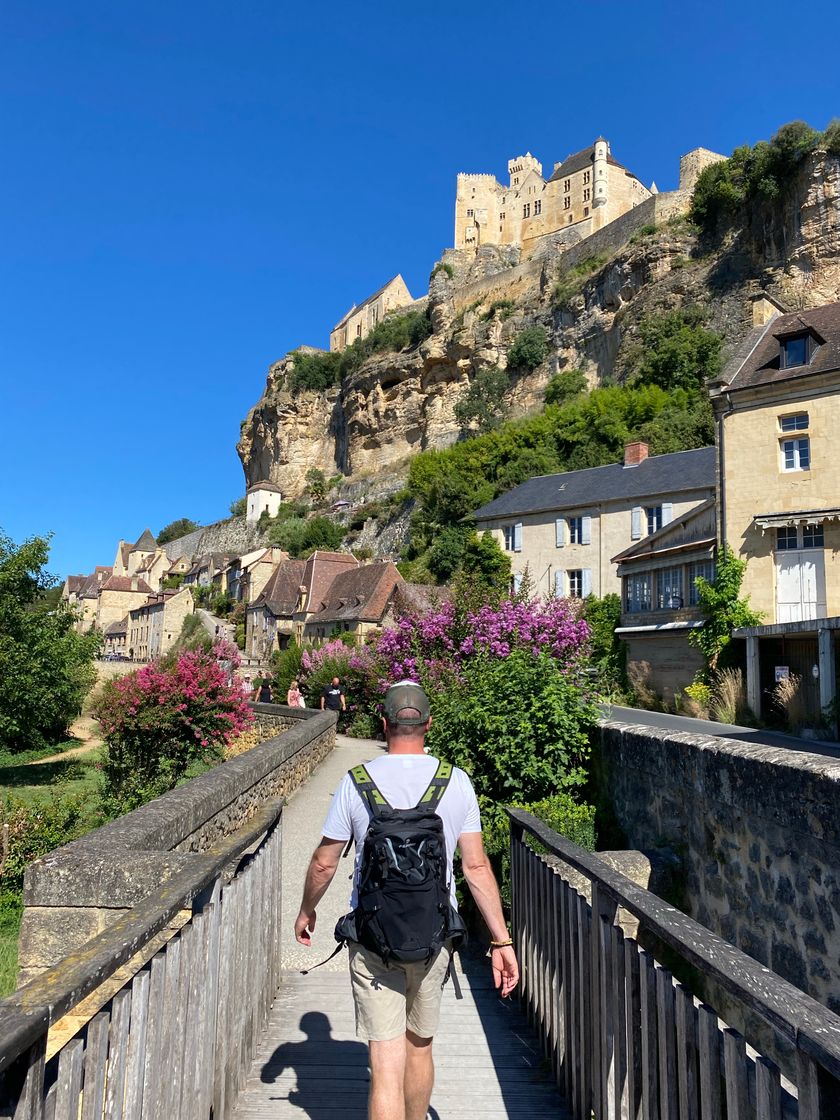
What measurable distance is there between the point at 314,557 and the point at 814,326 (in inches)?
1324

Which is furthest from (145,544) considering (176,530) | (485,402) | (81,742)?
(81,742)

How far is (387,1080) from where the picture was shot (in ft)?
10.0

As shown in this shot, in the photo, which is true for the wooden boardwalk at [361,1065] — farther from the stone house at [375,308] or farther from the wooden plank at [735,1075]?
the stone house at [375,308]

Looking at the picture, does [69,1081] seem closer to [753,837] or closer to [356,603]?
[753,837]

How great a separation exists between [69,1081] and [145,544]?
108205mm

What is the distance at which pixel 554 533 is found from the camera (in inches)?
1414

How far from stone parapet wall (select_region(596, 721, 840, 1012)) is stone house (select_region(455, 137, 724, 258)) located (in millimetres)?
71957

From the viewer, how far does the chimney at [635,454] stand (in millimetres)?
35844

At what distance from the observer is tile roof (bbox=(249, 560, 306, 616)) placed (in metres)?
49.8

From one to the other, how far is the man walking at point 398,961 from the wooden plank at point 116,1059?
105 cm

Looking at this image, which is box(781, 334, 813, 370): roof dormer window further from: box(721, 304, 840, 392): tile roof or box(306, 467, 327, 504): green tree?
box(306, 467, 327, 504): green tree

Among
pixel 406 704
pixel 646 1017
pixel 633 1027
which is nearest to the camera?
pixel 646 1017

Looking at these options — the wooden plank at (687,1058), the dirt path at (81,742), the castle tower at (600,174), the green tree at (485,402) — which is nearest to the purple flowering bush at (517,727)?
the wooden plank at (687,1058)

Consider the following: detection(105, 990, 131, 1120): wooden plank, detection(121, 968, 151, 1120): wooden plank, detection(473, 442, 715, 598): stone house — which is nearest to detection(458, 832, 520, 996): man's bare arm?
detection(121, 968, 151, 1120): wooden plank
